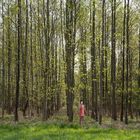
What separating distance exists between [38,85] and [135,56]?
16516 millimetres

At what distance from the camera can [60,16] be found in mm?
39375

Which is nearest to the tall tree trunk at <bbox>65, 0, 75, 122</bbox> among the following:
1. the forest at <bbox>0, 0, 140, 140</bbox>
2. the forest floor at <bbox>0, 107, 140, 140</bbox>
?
the forest at <bbox>0, 0, 140, 140</bbox>

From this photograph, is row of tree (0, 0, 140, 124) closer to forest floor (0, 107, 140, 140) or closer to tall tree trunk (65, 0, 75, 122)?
tall tree trunk (65, 0, 75, 122)

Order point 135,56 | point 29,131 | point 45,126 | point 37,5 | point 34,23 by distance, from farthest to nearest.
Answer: point 135,56
point 34,23
point 37,5
point 45,126
point 29,131

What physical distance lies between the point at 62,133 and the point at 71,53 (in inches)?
401

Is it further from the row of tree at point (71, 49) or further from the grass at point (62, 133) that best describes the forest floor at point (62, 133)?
the row of tree at point (71, 49)

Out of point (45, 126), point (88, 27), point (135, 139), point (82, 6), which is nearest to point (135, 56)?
point (88, 27)

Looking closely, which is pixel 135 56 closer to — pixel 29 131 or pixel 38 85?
pixel 38 85

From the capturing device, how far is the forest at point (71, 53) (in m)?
26.5

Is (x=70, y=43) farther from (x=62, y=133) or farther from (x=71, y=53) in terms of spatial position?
(x=62, y=133)

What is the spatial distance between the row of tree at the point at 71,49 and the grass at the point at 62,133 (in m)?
5.89

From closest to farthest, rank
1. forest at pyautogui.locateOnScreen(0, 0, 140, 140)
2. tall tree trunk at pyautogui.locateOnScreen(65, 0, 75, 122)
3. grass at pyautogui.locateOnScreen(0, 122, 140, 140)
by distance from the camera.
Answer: grass at pyautogui.locateOnScreen(0, 122, 140, 140) < tall tree trunk at pyautogui.locateOnScreen(65, 0, 75, 122) < forest at pyautogui.locateOnScreen(0, 0, 140, 140)

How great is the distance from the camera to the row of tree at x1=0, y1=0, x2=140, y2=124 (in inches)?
1044

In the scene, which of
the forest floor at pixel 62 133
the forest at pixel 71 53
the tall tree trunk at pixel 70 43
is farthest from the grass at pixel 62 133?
the tall tree trunk at pixel 70 43
